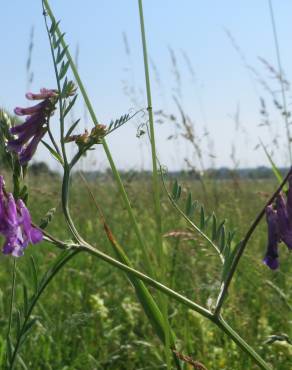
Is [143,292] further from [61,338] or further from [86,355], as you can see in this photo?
[61,338]

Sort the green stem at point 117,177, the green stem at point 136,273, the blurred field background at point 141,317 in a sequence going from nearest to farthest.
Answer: the green stem at point 136,273
the green stem at point 117,177
the blurred field background at point 141,317

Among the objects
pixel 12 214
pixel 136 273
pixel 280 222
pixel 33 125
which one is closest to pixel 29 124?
pixel 33 125

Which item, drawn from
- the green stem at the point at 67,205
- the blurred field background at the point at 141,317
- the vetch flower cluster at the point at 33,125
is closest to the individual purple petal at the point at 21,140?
the vetch flower cluster at the point at 33,125

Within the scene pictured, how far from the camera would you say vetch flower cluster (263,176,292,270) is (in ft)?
3.79

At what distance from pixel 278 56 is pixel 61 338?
1.24 metres

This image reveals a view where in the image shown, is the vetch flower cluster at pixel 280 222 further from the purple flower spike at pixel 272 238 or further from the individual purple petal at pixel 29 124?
the individual purple petal at pixel 29 124

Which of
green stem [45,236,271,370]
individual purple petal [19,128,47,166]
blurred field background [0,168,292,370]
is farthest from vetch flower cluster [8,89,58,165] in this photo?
blurred field background [0,168,292,370]

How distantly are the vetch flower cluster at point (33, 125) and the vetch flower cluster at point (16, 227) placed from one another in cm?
11

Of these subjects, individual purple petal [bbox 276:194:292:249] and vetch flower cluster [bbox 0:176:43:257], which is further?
individual purple petal [bbox 276:194:292:249]

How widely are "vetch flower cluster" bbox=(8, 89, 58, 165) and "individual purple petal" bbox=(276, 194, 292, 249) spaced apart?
0.49 meters

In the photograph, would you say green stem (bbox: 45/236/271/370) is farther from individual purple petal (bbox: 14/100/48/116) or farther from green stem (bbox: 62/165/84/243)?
individual purple petal (bbox: 14/100/48/116)

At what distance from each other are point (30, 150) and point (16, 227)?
17cm

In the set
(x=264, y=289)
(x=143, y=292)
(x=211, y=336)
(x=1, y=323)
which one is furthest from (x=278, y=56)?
(x=1, y=323)

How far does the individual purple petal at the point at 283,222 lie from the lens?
1.16 meters
